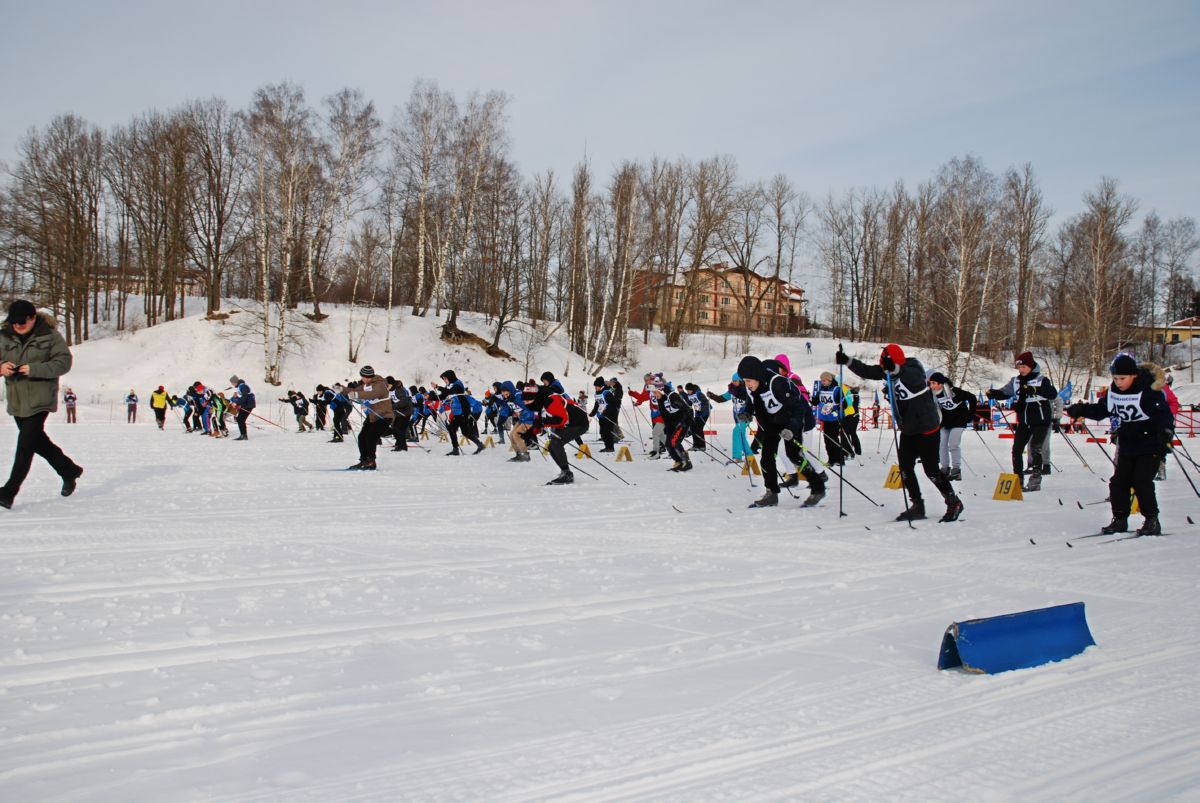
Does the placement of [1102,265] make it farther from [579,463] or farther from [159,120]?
[159,120]

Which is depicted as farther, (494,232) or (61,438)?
(494,232)

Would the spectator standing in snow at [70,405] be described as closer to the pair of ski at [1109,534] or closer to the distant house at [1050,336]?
the pair of ski at [1109,534]

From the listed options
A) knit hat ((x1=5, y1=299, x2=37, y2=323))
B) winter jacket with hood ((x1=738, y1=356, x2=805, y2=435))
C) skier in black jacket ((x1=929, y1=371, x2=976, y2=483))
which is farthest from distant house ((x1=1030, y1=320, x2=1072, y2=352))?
knit hat ((x1=5, y1=299, x2=37, y2=323))

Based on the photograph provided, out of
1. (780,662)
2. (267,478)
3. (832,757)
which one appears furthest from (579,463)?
(832,757)

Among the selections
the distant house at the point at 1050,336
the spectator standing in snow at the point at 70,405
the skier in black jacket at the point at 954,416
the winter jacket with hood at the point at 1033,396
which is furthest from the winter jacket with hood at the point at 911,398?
the distant house at the point at 1050,336

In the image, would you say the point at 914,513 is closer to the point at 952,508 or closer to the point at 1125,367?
the point at 952,508

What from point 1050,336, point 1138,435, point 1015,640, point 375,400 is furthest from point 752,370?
point 1050,336

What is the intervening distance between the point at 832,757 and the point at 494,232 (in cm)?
3973

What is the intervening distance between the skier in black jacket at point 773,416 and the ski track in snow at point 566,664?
151 cm

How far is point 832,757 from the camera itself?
2.83 meters

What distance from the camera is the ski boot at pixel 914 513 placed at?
26.9 feet

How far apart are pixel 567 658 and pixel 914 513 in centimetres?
558

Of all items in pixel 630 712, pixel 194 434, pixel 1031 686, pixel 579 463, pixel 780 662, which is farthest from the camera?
pixel 194 434

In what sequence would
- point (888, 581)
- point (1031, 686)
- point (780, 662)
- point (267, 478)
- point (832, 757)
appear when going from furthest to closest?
point (267, 478), point (888, 581), point (780, 662), point (1031, 686), point (832, 757)
